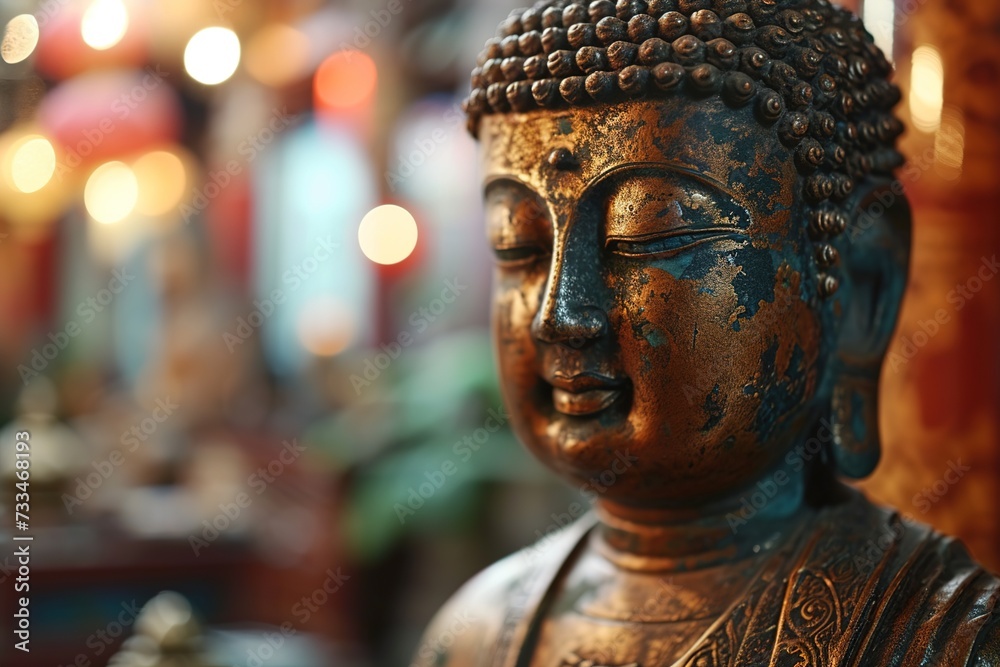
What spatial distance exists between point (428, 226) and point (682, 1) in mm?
5008

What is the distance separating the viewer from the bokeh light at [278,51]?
6.53 meters

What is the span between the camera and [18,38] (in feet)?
10.0

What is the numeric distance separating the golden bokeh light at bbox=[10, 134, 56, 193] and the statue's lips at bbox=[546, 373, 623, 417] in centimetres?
364

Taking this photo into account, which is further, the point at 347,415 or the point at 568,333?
the point at 347,415

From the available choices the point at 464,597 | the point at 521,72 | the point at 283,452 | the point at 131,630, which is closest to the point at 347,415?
the point at 283,452

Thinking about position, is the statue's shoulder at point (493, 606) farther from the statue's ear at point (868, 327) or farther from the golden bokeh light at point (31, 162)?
the golden bokeh light at point (31, 162)

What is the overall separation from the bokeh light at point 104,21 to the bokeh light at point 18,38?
45 centimetres

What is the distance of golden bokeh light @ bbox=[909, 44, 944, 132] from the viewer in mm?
2033

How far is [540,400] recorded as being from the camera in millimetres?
1419

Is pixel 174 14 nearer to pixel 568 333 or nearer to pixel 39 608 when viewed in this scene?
pixel 39 608

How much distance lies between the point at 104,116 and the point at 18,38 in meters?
1.62

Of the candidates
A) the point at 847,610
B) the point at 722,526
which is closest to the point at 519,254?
the point at 722,526

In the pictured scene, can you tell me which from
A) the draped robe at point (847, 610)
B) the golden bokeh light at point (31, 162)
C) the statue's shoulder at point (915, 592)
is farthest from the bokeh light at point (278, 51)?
the statue's shoulder at point (915, 592)

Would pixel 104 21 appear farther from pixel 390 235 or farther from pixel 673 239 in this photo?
pixel 673 239
